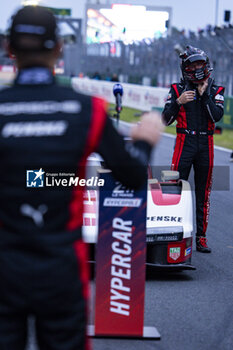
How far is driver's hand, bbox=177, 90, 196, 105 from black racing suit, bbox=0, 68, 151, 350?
4.49m

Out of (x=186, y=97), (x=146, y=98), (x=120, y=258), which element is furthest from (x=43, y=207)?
(x=146, y=98)

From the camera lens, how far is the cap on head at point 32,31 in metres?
2.38

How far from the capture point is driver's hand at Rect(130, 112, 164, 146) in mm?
2502

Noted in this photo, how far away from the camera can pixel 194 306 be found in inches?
215

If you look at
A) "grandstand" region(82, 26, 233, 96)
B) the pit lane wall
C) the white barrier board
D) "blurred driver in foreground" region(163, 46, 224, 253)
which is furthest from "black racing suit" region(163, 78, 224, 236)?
the white barrier board

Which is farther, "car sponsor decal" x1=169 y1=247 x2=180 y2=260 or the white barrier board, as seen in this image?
the white barrier board

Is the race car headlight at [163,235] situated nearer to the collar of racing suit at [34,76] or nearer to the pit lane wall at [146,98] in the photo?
the collar of racing suit at [34,76]

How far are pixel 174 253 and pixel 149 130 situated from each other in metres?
3.66

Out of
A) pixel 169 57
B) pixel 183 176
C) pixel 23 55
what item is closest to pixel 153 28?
pixel 169 57

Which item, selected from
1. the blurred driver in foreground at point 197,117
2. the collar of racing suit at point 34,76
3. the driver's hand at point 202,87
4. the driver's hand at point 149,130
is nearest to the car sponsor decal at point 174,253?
the blurred driver in foreground at point 197,117

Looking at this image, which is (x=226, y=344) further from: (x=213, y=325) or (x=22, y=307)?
(x=22, y=307)

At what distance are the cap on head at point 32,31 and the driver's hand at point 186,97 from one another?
4476 mm

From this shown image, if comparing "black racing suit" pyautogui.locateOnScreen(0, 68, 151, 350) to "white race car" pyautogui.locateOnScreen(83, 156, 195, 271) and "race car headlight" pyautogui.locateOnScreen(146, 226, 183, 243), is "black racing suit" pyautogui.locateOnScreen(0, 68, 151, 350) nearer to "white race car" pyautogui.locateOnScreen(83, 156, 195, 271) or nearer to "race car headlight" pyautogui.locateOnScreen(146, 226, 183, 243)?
"white race car" pyautogui.locateOnScreen(83, 156, 195, 271)

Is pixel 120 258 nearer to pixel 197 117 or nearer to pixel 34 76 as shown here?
pixel 34 76
